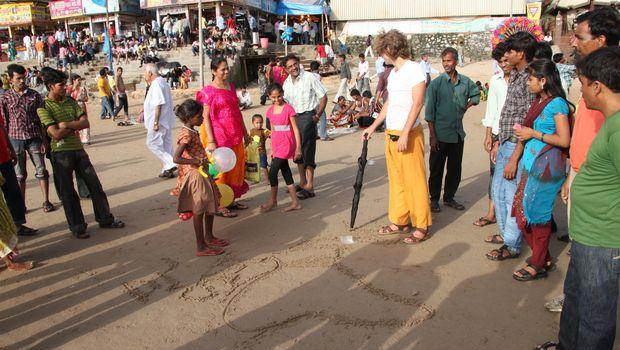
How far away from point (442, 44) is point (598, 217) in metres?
26.2

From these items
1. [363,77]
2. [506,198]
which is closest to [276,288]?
[506,198]

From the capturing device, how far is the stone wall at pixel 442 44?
2528 centimetres

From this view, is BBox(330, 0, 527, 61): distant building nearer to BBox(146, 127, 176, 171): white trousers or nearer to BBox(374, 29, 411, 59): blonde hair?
BBox(146, 127, 176, 171): white trousers

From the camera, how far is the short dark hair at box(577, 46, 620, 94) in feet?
6.61

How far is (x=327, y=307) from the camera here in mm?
3205

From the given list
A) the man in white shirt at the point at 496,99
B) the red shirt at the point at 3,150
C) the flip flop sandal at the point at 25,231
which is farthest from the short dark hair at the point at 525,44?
the flip flop sandal at the point at 25,231

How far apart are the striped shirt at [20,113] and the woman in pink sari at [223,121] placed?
2006mm

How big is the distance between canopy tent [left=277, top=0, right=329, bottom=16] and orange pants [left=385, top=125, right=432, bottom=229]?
87.7 feet

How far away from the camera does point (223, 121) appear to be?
5066mm

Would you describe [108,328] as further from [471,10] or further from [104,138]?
[471,10]

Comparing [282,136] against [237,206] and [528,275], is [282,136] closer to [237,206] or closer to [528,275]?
[237,206]

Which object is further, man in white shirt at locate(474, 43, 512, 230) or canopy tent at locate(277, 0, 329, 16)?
canopy tent at locate(277, 0, 329, 16)

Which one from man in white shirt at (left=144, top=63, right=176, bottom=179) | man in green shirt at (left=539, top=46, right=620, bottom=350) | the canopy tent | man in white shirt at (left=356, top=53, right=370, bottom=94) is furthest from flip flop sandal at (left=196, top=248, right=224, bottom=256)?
the canopy tent

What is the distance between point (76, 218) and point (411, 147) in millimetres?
3484
